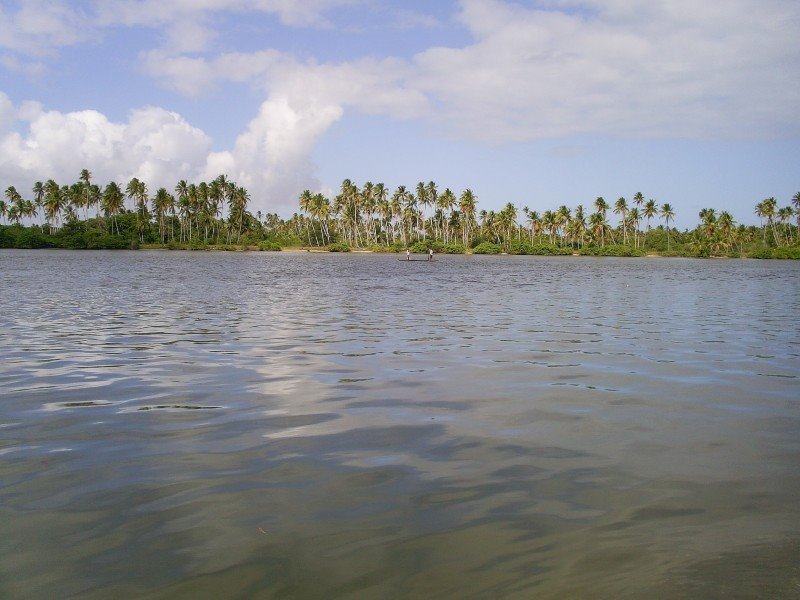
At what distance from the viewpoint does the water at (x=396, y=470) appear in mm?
4648

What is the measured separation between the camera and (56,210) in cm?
16612

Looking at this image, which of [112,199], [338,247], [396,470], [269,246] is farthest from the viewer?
[338,247]

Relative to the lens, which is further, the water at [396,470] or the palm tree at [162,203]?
the palm tree at [162,203]

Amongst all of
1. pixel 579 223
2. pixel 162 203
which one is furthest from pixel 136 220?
pixel 579 223

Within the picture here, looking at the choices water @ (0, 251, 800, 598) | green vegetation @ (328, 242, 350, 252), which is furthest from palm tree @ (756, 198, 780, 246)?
water @ (0, 251, 800, 598)

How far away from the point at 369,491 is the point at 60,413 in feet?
17.7

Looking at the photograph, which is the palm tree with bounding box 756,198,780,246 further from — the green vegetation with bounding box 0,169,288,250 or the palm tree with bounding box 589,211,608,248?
the green vegetation with bounding box 0,169,288,250

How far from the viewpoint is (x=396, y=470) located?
6754mm

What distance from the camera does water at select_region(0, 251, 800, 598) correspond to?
4.65 metres

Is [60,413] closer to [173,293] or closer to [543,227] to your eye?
[173,293]

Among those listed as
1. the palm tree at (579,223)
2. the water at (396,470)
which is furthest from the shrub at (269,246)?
the water at (396,470)

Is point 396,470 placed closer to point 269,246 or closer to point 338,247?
point 338,247

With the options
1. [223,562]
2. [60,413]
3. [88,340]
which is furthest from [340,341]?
[223,562]

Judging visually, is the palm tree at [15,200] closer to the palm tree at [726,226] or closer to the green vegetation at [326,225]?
the green vegetation at [326,225]
